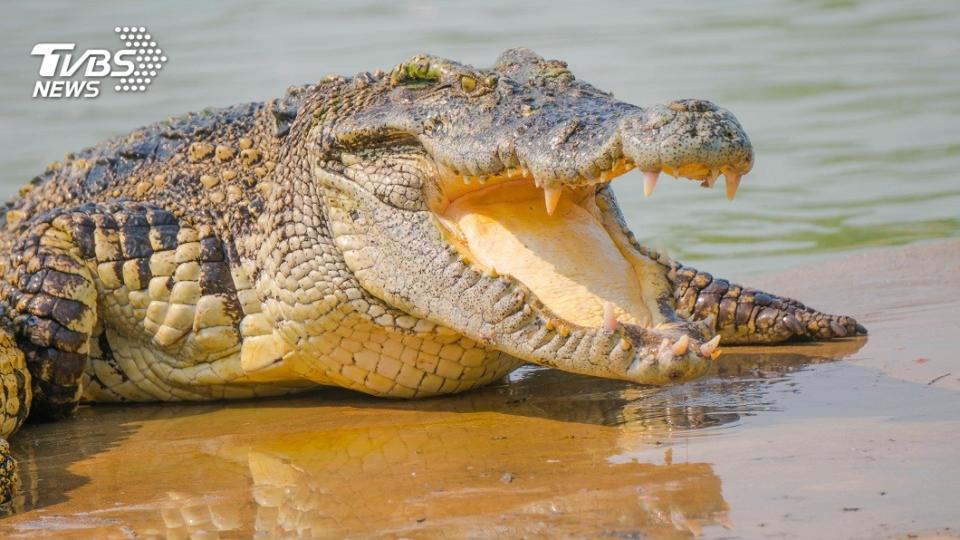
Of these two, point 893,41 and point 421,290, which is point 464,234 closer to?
point 421,290

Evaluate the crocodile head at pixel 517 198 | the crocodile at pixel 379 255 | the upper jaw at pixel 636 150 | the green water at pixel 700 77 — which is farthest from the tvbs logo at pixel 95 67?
the upper jaw at pixel 636 150

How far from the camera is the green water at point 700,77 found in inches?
370

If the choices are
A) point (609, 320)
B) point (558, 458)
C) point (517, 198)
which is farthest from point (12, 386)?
point (609, 320)

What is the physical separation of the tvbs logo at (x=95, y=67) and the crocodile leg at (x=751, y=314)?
9.67 m

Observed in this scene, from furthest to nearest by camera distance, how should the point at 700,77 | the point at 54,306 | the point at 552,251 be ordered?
1. the point at 700,77
2. the point at 54,306
3. the point at 552,251

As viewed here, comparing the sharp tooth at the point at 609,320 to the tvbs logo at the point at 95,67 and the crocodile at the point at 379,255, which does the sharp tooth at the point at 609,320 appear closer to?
the crocodile at the point at 379,255

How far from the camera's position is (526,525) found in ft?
12.4

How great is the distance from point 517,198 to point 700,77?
8829 millimetres

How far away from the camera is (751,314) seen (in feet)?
20.2

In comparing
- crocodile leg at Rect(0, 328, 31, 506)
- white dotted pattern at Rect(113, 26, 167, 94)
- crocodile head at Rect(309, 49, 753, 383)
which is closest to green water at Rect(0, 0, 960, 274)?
white dotted pattern at Rect(113, 26, 167, 94)

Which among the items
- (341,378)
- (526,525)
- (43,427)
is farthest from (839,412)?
(43,427)

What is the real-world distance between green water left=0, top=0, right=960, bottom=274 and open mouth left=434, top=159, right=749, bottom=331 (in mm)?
3505

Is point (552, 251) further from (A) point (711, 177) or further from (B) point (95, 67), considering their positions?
(B) point (95, 67)

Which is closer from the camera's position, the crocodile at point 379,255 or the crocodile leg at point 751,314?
the crocodile at point 379,255
